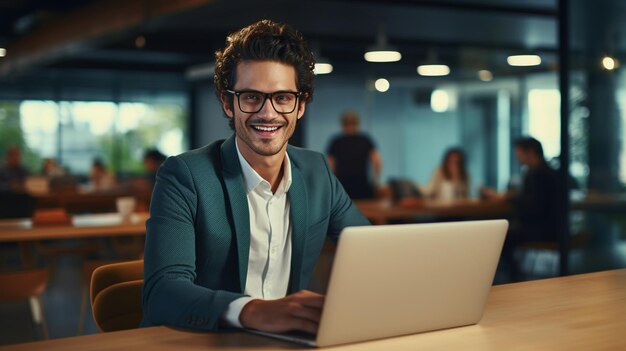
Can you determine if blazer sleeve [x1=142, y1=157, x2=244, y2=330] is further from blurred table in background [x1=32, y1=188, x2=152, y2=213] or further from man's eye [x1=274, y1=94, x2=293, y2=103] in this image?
blurred table in background [x1=32, y1=188, x2=152, y2=213]

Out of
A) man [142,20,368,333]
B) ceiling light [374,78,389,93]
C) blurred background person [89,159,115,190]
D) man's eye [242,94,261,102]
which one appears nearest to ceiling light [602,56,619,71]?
man [142,20,368,333]

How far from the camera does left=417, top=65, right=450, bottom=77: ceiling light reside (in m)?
11.7

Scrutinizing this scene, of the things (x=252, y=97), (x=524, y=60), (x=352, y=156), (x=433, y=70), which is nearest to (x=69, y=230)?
(x=252, y=97)

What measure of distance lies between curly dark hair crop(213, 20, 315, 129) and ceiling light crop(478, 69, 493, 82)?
380 inches

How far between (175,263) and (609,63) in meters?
4.84

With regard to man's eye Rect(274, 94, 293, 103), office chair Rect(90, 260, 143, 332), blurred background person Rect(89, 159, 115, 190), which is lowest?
blurred background person Rect(89, 159, 115, 190)

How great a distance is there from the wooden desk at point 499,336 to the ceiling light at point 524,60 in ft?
31.9

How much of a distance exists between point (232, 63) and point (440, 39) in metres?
12.6

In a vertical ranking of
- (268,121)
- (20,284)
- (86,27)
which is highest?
(86,27)

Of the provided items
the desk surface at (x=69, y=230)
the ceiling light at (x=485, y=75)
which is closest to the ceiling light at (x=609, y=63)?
the desk surface at (x=69, y=230)

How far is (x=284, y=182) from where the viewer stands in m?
2.30

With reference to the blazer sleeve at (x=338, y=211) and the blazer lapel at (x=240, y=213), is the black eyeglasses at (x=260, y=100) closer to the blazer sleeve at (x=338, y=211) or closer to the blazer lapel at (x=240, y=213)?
the blazer lapel at (x=240, y=213)

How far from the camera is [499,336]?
172cm

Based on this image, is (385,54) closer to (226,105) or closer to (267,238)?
(226,105)
